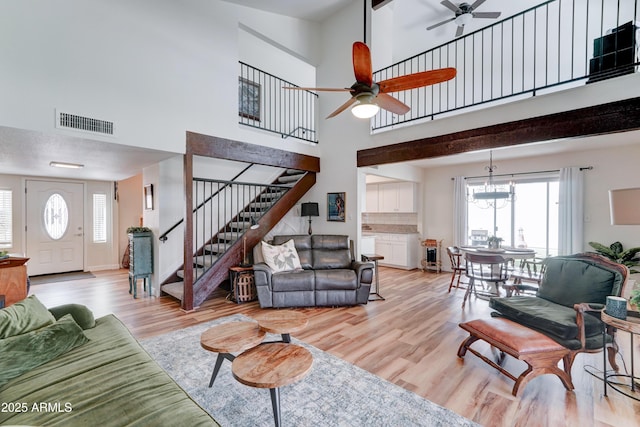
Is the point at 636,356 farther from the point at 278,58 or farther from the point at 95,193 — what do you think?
the point at 95,193

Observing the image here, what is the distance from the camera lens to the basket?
429 centimetres

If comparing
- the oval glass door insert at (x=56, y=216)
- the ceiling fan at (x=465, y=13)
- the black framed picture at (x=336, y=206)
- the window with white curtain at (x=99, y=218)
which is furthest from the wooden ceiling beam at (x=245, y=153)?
the oval glass door insert at (x=56, y=216)

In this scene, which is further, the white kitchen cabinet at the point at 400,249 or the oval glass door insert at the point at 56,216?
the white kitchen cabinet at the point at 400,249

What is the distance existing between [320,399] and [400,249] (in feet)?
17.9

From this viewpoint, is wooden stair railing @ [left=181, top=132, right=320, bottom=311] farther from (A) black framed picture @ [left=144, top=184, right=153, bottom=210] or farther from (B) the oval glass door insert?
(B) the oval glass door insert

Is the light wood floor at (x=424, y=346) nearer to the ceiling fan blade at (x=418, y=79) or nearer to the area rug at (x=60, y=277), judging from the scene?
the area rug at (x=60, y=277)

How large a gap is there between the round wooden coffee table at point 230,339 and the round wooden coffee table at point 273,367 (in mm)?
72

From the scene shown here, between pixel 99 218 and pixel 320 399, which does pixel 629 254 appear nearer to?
pixel 320 399

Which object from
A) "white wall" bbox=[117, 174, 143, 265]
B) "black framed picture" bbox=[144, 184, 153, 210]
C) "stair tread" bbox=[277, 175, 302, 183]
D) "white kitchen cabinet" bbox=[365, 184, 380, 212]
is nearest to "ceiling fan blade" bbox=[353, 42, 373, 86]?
"stair tread" bbox=[277, 175, 302, 183]

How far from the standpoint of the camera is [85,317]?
7.63ft

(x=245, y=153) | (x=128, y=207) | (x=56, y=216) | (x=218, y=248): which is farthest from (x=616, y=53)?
(x=56, y=216)

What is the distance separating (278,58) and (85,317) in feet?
22.0

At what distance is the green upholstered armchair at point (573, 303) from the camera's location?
2275 mm

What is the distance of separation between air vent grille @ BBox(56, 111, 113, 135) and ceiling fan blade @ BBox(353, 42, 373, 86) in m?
3.06
